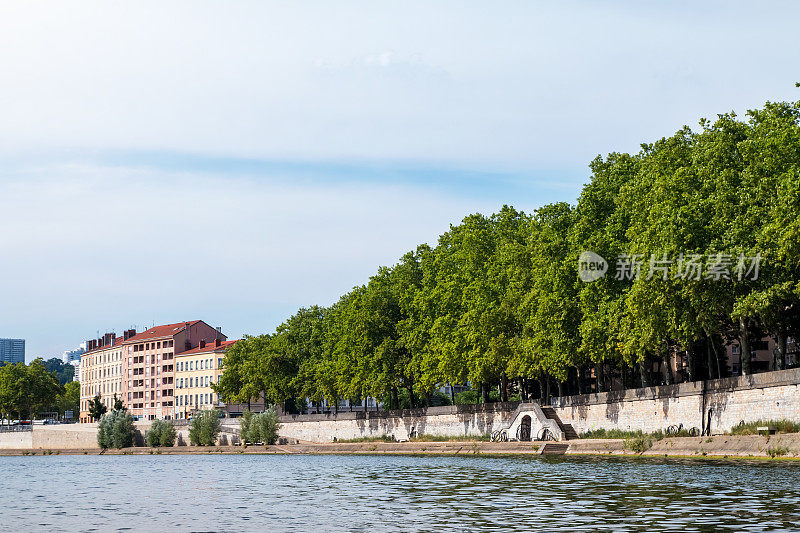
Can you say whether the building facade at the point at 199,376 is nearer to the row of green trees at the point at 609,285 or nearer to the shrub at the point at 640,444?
the row of green trees at the point at 609,285

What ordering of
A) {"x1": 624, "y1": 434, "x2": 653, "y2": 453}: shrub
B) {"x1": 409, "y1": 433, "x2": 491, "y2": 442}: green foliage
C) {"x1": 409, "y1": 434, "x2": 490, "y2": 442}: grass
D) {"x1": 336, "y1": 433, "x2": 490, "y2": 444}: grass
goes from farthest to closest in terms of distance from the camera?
{"x1": 336, "y1": 433, "x2": 490, "y2": 444}: grass < {"x1": 409, "y1": 434, "x2": 490, "y2": 442}: grass < {"x1": 409, "y1": 433, "x2": 491, "y2": 442}: green foliage < {"x1": 624, "y1": 434, "x2": 653, "y2": 453}: shrub

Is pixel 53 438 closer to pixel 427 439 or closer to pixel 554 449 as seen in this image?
pixel 427 439

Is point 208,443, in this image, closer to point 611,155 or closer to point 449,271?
point 449,271

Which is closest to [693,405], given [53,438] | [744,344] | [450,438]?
[744,344]

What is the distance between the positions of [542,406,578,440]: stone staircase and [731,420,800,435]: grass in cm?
2089

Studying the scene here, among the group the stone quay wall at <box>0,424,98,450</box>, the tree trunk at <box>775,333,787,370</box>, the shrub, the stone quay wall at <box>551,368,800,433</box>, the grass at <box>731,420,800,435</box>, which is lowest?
the stone quay wall at <box>0,424,98,450</box>

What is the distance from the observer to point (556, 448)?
7175 centimetres

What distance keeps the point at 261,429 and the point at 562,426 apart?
45.4 meters

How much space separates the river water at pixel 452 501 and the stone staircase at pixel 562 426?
63.9ft

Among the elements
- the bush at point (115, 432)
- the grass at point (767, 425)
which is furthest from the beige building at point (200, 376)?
the grass at point (767, 425)

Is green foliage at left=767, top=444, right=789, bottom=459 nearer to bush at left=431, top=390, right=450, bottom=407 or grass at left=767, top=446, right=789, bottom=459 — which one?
grass at left=767, top=446, right=789, bottom=459

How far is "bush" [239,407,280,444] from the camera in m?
114

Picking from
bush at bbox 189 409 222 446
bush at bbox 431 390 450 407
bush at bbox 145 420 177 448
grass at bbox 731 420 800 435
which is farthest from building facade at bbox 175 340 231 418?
grass at bbox 731 420 800 435

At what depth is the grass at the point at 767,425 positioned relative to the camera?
168 ft
